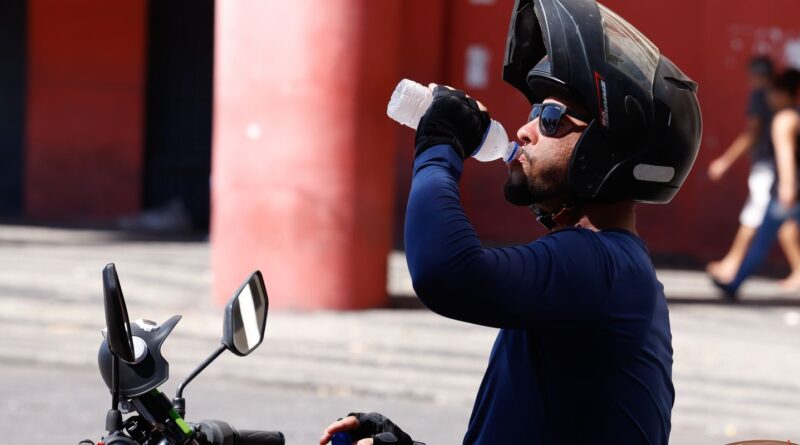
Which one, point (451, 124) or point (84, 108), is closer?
point (451, 124)

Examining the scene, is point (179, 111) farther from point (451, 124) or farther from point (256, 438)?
point (451, 124)

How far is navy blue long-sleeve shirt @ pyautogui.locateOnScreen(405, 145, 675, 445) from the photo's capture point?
7.20 ft

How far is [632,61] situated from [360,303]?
25.3ft

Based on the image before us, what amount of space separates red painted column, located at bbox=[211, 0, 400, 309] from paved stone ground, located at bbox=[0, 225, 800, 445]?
1.15ft

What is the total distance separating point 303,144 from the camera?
32.2 ft

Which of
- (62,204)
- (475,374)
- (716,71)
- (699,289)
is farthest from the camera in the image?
(62,204)

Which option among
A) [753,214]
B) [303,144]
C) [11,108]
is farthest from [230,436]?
[11,108]

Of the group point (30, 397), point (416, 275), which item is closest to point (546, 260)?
point (416, 275)

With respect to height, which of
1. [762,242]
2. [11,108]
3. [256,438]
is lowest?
[11,108]

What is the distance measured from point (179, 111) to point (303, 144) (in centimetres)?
671

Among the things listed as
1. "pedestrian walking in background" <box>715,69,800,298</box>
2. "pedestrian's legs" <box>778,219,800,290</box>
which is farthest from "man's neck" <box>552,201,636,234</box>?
"pedestrian's legs" <box>778,219,800,290</box>

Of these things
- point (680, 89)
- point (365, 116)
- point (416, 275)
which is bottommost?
point (365, 116)

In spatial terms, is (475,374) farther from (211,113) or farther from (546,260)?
(211,113)

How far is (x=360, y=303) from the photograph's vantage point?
10.1m
